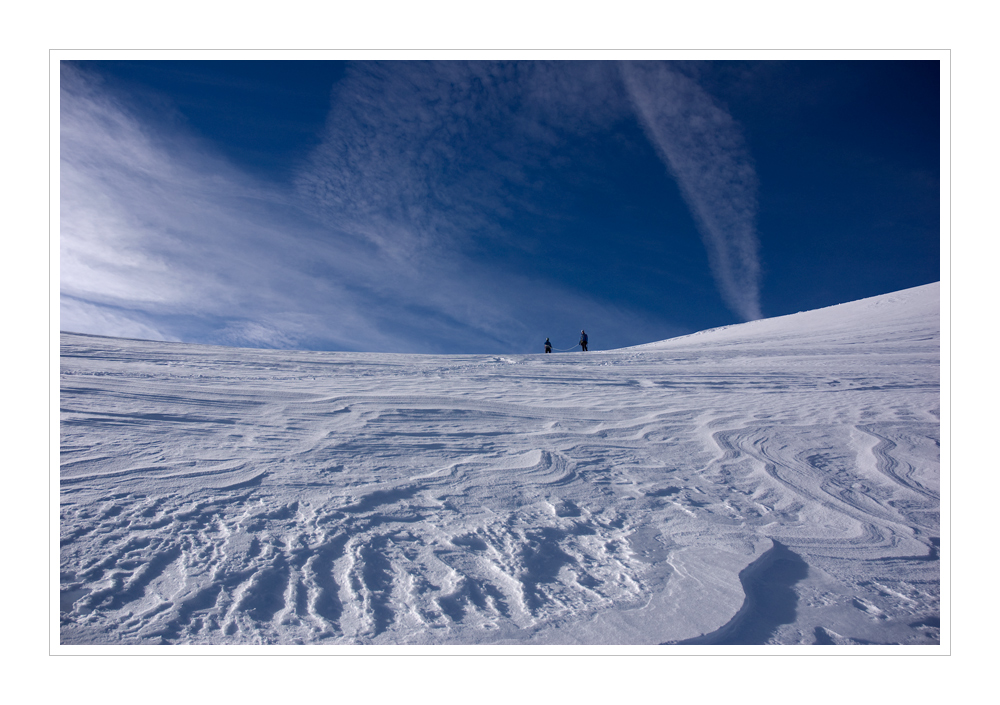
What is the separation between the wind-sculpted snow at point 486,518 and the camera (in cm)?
196

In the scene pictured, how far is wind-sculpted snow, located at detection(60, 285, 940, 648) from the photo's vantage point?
1.96 meters

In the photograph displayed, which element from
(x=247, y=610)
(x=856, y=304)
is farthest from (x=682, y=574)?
(x=856, y=304)

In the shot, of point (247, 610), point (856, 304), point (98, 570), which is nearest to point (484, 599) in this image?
point (247, 610)

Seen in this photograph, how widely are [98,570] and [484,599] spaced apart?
5.67ft

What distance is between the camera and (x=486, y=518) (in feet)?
8.71

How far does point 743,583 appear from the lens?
2199mm

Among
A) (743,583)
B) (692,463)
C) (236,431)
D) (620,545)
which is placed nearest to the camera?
(743,583)

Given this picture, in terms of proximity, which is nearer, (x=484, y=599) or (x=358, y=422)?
(x=484, y=599)

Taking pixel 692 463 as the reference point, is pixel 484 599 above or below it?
below
